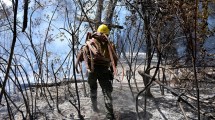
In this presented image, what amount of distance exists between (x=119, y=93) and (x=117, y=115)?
1475 mm

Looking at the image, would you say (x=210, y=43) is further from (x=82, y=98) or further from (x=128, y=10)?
(x=82, y=98)

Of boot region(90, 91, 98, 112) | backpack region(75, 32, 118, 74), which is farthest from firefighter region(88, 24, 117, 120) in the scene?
boot region(90, 91, 98, 112)

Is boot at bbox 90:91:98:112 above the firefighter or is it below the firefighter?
below

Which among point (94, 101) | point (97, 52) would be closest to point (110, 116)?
point (94, 101)

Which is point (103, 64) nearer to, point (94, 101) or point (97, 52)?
point (97, 52)

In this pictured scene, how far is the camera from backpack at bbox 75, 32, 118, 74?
17.7ft

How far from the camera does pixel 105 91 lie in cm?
566

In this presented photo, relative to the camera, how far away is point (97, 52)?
17.9 feet

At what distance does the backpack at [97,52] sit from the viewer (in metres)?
5.41

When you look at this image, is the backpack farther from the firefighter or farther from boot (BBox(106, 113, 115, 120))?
boot (BBox(106, 113, 115, 120))

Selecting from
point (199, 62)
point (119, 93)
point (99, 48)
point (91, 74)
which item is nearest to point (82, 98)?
point (119, 93)

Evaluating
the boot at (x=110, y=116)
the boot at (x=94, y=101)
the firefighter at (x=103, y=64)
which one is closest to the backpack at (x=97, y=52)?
the firefighter at (x=103, y=64)

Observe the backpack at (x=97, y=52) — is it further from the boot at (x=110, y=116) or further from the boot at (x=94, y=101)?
the boot at (x=110, y=116)

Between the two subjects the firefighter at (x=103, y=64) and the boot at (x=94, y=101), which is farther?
the boot at (x=94, y=101)
